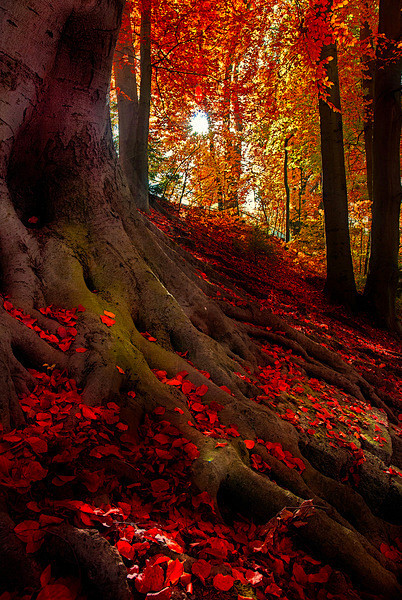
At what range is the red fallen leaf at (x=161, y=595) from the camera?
1.40 metres

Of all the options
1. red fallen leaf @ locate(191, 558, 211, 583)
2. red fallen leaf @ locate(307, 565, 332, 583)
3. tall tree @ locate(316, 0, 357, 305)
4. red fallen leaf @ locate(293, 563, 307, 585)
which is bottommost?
red fallen leaf @ locate(307, 565, 332, 583)

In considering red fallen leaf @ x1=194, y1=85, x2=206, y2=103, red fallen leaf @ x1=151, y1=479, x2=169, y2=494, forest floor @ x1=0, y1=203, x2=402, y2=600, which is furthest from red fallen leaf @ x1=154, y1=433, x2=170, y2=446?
red fallen leaf @ x1=194, y1=85, x2=206, y2=103

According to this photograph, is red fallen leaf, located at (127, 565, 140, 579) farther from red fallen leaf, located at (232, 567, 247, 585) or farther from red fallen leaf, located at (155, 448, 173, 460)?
red fallen leaf, located at (155, 448, 173, 460)

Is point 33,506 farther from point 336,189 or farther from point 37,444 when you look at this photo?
point 336,189

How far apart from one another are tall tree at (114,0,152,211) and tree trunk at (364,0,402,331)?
6.18 meters

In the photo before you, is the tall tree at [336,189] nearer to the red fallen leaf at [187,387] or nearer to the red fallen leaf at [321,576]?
the red fallen leaf at [187,387]

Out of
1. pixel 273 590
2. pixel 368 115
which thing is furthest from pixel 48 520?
pixel 368 115

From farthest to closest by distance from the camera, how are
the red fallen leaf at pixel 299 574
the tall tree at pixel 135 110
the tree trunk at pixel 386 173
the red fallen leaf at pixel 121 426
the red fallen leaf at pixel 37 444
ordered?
the tree trunk at pixel 386 173
the tall tree at pixel 135 110
the red fallen leaf at pixel 121 426
the red fallen leaf at pixel 299 574
the red fallen leaf at pixel 37 444

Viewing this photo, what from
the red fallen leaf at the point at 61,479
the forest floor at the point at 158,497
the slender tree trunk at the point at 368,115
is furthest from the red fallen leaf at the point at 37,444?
the slender tree trunk at the point at 368,115

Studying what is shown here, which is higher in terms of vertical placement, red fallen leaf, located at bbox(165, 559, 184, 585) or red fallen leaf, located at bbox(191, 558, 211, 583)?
red fallen leaf, located at bbox(165, 559, 184, 585)

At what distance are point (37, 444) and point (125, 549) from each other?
2.32ft

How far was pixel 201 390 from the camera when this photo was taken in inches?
125

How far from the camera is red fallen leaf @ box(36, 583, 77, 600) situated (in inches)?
50.6

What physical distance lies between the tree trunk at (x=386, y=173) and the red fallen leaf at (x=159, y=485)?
30.2ft
